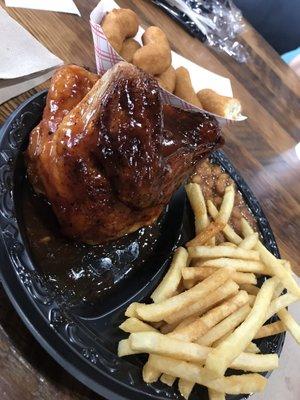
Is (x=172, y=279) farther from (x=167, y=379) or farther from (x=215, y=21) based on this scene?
(x=215, y=21)

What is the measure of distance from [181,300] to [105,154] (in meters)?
0.46

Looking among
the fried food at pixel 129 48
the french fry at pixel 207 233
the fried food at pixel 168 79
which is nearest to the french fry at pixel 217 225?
the french fry at pixel 207 233

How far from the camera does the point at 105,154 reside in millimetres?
1225

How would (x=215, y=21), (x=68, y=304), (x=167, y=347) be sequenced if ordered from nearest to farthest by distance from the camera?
1. (x=167, y=347)
2. (x=68, y=304)
3. (x=215, y=21)

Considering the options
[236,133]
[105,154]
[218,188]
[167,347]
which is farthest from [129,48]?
[167,347]

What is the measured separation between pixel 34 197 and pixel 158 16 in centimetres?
169

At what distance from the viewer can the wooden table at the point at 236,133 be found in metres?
1.20

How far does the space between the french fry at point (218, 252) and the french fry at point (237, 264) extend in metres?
0.01

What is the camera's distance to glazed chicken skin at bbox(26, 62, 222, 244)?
1.23m

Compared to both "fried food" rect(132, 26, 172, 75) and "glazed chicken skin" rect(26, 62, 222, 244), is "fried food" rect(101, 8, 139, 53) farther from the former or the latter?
"glazed chicken skin" rect(26, 62, 222, 244)

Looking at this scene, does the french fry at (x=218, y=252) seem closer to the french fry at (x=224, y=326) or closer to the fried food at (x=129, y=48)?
the french fry at (x=224, y=326)

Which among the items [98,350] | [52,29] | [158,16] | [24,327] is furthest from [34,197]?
[158,16]

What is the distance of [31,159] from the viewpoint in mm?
1347

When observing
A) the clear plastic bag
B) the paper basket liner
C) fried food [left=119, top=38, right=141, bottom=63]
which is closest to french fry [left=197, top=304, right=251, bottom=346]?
the paper basket liner
